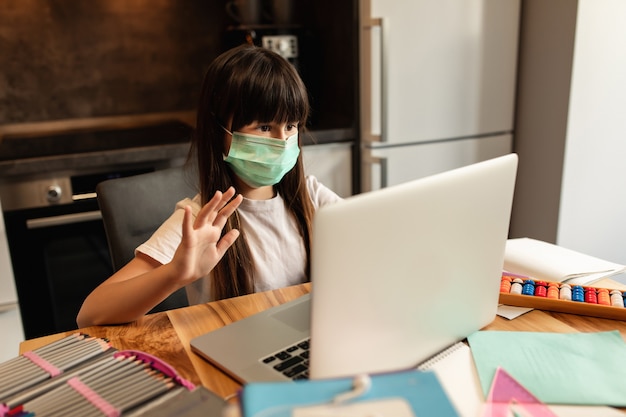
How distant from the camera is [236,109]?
1.06 meters

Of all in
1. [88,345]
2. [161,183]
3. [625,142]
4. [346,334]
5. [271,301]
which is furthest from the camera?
[625,142]

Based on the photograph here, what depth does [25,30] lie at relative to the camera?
200 cm

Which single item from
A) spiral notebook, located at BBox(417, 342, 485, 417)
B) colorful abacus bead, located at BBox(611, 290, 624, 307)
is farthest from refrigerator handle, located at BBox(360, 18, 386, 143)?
spiral notebook, located at BBox(417, 342, 485, 417)

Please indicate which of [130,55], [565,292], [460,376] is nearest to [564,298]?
[565,292]

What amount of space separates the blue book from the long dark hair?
0.67 meters

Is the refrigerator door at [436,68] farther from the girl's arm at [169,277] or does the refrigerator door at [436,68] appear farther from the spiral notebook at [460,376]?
the spiral notebook at [460,376]

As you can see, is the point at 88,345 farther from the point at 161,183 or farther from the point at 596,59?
the point at 596,59

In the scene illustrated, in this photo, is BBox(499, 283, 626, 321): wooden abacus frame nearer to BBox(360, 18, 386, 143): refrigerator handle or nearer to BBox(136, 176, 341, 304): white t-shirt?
BBox(136, 176, 341, 304): white t-shirt

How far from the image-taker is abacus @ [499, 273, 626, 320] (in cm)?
90

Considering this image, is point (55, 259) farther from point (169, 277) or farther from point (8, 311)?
point (169, 277)

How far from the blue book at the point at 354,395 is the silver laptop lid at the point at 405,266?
0.48 ft

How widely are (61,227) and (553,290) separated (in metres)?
1.44

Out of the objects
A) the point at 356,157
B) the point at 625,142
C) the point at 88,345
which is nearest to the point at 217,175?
the point at 88,345

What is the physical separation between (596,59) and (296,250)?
1331mm
